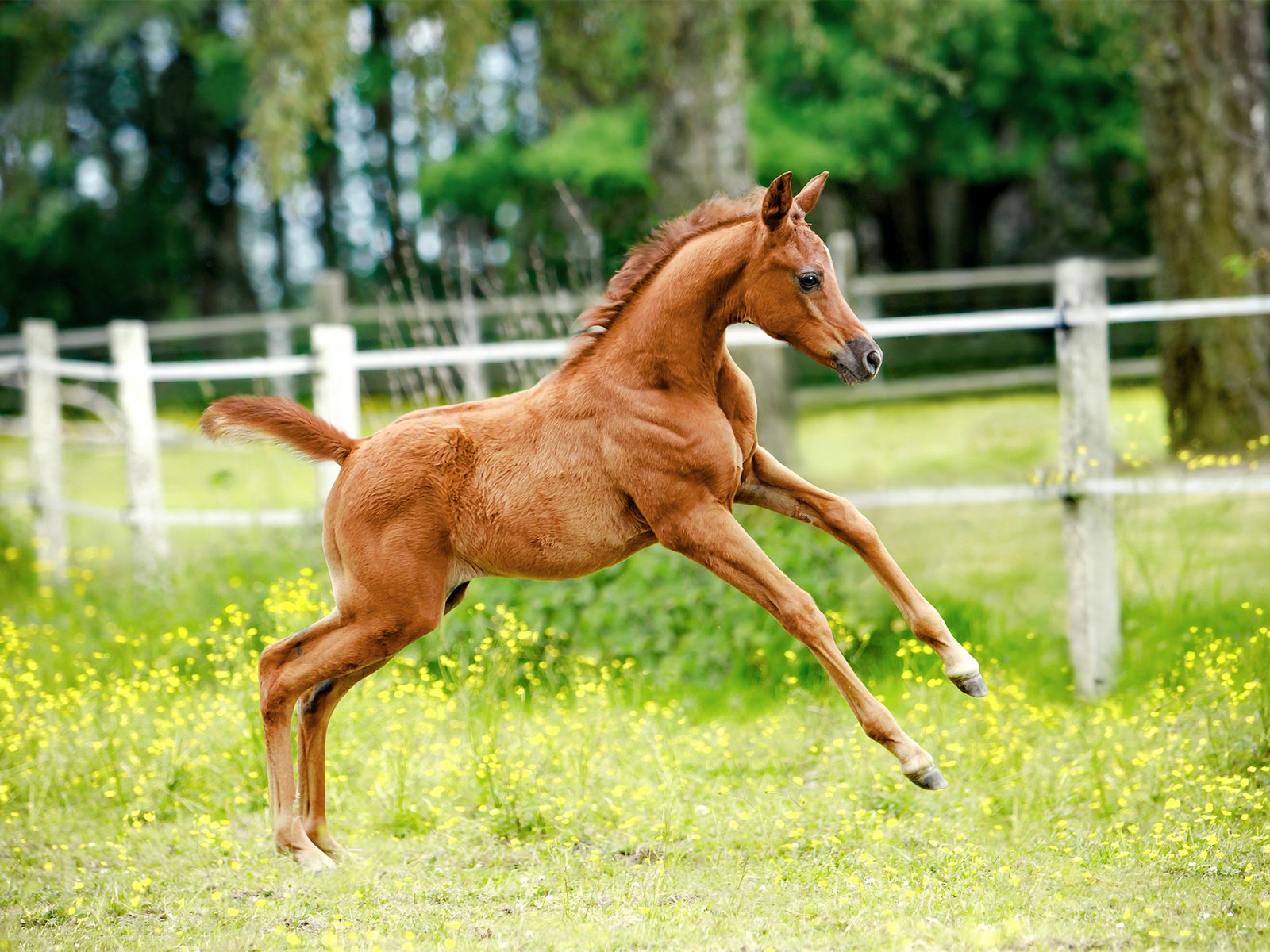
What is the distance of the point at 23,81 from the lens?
2272 cm

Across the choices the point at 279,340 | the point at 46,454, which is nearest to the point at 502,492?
the point at 46,454

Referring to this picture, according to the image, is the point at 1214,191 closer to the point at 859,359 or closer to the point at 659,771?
the point at 659,771

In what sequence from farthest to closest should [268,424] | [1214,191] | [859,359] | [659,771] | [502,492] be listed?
[1214,191] < [659,771] < [268,424] < [502,492] < [859,359]

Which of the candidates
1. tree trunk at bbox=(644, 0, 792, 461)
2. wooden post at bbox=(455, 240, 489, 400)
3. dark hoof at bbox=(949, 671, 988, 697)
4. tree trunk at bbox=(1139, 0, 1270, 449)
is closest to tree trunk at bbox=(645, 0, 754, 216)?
tree trunk at bbox=(644, 0, 792, 461)

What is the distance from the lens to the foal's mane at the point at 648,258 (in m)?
3.95

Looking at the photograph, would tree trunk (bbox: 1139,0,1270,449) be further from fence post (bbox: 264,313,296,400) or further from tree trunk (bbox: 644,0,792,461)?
fence post (bbox: 264,313,296,400)

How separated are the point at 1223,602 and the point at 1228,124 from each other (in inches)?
191

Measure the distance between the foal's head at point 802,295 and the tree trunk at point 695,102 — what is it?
15.9 feet

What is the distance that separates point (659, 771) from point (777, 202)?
2.54 metres

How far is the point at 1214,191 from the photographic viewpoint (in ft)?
30.8

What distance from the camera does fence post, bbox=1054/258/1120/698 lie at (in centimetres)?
595

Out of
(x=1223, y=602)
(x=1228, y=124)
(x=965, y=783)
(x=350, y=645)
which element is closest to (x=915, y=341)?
(x=1228, y=124)

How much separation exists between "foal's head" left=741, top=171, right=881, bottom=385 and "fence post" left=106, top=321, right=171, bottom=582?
5.45 metres

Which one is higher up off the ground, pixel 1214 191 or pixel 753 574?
pixel 1214 191
